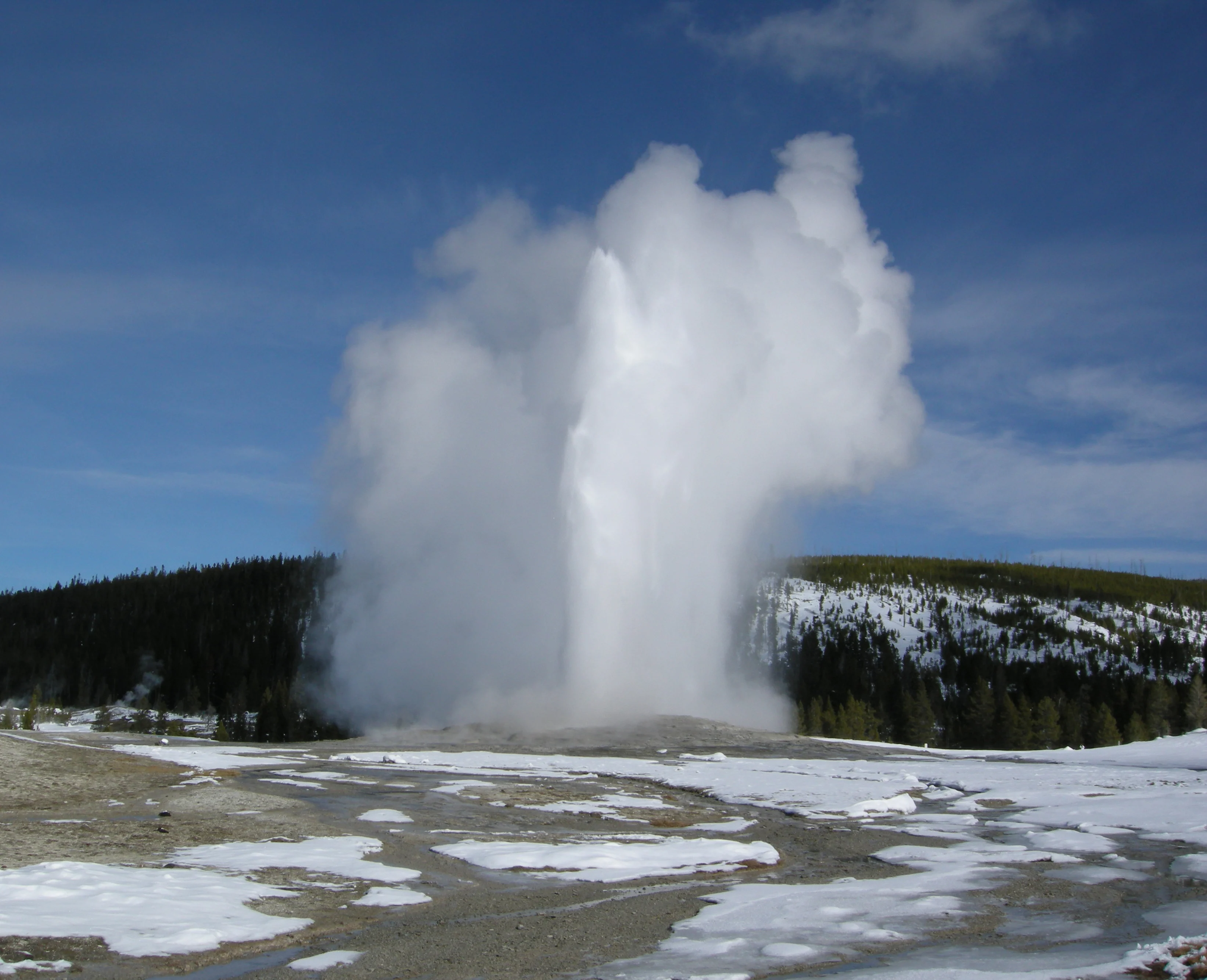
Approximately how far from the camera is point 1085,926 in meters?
9.71

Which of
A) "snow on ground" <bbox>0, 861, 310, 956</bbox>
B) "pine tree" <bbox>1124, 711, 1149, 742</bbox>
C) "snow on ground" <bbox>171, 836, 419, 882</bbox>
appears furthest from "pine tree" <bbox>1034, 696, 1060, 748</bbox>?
"snow on ground" <bbox>0, 861, 310, 956</bbox>

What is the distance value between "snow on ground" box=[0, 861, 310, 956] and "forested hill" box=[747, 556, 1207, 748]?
62.3m

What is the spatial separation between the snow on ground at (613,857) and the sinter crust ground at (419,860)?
37cm

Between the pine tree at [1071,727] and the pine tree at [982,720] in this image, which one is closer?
the pine tree at [1071,727]

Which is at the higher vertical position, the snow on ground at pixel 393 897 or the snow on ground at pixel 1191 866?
the snow on ground at pixel 1191 866

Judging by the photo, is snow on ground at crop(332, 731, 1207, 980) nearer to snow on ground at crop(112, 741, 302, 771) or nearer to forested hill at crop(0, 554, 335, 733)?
snow on ground at crop(112, 741, 302, 771)

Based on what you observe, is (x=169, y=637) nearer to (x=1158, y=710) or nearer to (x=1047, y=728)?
(x=1047, y=728)

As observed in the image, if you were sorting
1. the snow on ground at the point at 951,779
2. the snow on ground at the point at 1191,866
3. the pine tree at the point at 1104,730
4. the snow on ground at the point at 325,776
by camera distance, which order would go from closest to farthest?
the snow on ground at the point at 1191,866, the snow on ground at the point at 951,779, the snow on ground at the point at 325,776, the pine tree at the point at 1104,730

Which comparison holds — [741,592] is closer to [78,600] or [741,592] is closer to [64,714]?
[64,714]

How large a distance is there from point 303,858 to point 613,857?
14.2ft

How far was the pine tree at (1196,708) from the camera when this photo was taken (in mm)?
71125

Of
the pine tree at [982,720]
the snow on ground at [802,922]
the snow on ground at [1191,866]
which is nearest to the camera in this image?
the snow on ground at [802,922]

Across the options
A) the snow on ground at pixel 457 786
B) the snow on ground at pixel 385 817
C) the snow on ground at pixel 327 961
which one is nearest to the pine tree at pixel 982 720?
the snow on ground at pixel 457 786

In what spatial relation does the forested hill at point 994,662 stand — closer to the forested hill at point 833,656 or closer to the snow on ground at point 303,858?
the forested hill at point 833,656
